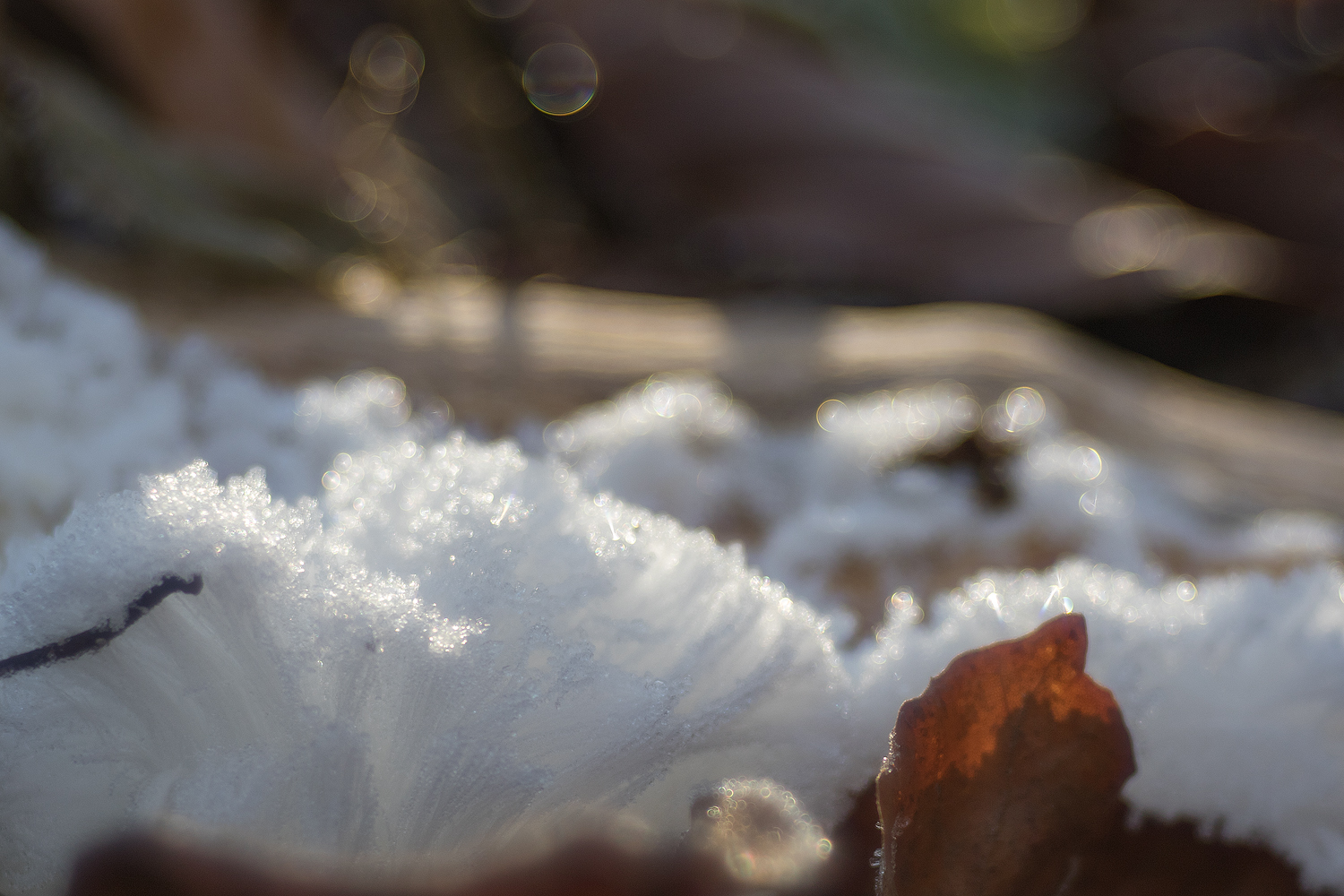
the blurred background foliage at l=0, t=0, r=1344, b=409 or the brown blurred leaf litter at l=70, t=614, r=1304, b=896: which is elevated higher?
the blurred background foliage at l=0, t=0, r=1344, b=409

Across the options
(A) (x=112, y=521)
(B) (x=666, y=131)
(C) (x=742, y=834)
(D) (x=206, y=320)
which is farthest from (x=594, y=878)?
(B) (x=666, y=131)

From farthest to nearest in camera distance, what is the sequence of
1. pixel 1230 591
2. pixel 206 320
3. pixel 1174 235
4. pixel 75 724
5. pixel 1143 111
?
pixel 1143 111
pixel 1174 235
pixel 206 320
pixel 1230 591
pixel 75 724

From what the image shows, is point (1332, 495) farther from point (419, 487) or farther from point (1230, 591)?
point (419, 487)

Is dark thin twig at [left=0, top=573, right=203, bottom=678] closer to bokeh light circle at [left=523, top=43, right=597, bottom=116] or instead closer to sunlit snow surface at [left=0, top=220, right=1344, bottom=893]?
sunlit snow surface at [left=0, top=220, right=1344, bottom=893]

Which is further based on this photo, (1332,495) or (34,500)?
(1332,495)

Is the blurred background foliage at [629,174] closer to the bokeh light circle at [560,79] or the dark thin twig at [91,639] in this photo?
the bokeh light circle at [560,79]

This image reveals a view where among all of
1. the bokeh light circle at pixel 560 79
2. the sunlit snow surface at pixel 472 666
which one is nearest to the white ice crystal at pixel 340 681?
the sunlit snow surface at pixel 472 666

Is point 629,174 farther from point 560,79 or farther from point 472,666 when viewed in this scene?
point 472,666

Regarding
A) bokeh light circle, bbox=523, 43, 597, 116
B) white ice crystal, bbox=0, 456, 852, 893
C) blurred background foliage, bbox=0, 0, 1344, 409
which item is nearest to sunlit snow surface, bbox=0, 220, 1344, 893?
white ice crystal, bbox=0, 456, 852, 893
